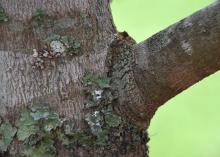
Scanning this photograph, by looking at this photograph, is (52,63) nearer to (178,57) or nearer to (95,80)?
(95,80)

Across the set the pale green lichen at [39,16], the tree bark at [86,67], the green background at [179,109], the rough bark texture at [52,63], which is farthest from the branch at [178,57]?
the green background at [179,109]

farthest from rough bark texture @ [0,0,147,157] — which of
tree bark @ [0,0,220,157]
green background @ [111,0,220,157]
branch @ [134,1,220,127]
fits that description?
green background @ [111,0,220,157]

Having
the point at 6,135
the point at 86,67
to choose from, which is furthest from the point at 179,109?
the point at 6,135

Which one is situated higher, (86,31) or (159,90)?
(86,31)

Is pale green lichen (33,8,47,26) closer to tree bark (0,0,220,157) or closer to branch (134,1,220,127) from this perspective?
tree bark (0,0,220,157)

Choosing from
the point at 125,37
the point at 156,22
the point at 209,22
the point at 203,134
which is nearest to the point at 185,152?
the point at 203,134

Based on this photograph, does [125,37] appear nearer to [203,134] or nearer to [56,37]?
[56,37]
